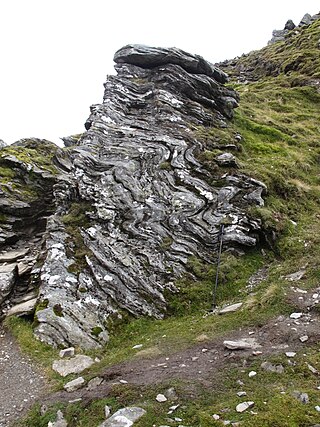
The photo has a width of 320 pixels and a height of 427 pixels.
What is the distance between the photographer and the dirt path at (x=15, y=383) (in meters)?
12.3

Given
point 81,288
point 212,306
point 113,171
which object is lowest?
point 212,306

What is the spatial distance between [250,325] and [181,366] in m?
3.84

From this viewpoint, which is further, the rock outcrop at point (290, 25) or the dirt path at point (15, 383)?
the rock outcrop at point (290, 25)

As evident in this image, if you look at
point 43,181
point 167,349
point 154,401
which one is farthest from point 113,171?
point 154,401

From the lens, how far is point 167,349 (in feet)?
48.1

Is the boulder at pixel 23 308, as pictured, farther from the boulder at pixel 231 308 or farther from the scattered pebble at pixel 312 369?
the scattered pebble at pixel 312 369

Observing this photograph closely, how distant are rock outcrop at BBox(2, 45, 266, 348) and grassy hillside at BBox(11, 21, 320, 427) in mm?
1181

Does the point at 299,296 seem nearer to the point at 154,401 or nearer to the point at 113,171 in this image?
the point at 154,401

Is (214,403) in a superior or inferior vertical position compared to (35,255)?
inferior

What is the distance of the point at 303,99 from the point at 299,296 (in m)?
44.1

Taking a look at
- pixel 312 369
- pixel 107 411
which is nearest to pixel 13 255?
pixel 107 411

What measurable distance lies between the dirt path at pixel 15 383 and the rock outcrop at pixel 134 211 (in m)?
1.47

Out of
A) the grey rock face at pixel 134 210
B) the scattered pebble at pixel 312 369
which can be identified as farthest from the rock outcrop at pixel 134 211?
the scattered pebble at pixel 312 369

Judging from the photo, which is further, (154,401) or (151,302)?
(151,302)
